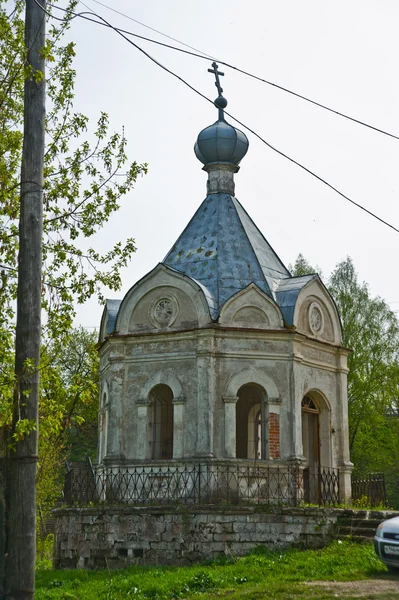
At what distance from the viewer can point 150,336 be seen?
1619 centimetres

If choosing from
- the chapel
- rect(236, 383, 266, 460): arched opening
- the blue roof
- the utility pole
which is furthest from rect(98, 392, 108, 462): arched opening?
the utility pole

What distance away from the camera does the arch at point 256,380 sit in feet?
50.9

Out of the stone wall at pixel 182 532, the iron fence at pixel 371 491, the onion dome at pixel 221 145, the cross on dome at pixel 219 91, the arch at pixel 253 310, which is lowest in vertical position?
the stone wall at pixel 182 532

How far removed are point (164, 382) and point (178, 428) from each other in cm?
100

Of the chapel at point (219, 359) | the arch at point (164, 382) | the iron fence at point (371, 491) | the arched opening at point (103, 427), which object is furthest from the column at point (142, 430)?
the iron fence at point (371, 491)

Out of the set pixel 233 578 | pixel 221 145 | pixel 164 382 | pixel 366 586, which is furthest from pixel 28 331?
pixel 221 145

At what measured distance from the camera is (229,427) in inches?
601

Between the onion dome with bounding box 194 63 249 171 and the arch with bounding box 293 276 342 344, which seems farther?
the onion dome with bounding box 194 63 249 171

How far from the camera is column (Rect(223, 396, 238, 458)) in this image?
49.8 feet

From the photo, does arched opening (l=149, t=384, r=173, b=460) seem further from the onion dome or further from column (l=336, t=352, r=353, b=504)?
the onion dome

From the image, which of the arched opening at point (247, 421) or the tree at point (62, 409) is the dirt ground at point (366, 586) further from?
the arched opening at point (247, 421)

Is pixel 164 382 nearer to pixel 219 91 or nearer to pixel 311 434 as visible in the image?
pixel 311 434

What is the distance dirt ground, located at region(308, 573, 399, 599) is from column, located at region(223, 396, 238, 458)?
4526mm

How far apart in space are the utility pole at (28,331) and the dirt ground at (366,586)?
4.62m
